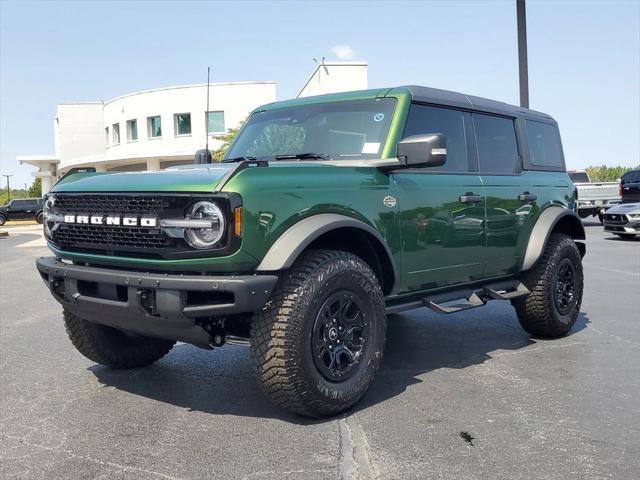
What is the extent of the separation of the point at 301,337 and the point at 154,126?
41.3 meters

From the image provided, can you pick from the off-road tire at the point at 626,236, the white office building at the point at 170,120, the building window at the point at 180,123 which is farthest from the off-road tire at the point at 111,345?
the building window at the point at 180,123

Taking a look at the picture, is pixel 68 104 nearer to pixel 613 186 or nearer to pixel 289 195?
pixel 613 186

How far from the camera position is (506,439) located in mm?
3389

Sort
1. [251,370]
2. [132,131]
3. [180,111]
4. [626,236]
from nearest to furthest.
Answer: [251,370], [626,236], [180,111], [132,131]

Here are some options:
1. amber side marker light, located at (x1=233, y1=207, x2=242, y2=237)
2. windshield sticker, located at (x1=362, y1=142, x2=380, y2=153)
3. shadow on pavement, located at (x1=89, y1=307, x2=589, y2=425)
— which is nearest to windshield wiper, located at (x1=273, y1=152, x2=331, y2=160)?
windshield sticker, located at (x1=362, y1=142, x2=380, y2=153)

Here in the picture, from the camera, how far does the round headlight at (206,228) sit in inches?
129

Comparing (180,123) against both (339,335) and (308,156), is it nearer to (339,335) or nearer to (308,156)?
(308,156)

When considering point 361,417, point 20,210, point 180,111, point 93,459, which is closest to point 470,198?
point 361,417

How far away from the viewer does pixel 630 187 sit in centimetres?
2059

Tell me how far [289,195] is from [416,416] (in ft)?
4.90

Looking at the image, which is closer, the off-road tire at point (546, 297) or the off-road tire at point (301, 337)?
the off-road tire at point (301, 337)

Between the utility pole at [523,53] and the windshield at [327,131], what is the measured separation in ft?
28.4

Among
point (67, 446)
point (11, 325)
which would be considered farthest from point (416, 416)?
point (11, 325)

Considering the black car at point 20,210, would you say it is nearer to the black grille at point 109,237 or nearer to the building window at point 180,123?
the building window at point 180,123
